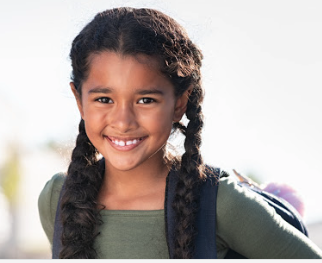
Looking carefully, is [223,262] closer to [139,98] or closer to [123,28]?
[139,98]

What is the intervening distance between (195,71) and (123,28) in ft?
1.29

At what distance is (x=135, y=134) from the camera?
6.91 feet

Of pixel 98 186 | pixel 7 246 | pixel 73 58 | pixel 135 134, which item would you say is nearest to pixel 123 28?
pixel 73 58

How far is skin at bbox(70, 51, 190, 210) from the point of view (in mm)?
2072

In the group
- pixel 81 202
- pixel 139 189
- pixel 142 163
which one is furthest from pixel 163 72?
pixel 81 202

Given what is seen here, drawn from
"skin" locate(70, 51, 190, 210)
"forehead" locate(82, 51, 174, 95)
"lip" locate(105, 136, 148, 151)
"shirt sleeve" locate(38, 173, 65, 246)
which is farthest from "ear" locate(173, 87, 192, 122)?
"shirt sleeve" locate(38, 173, 65, 246)

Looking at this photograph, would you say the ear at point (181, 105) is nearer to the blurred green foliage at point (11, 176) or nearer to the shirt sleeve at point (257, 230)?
the shirt sleeve at point (257, 230)

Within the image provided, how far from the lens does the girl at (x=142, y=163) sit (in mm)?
2082

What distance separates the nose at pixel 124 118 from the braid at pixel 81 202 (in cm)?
42

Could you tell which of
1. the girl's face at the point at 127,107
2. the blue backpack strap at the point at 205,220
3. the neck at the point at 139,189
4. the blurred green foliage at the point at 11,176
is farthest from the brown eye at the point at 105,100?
the blurred green foliage at the point at 11,176

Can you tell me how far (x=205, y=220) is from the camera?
2.12m

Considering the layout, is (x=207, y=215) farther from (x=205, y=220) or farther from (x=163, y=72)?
(x=163, y=72)

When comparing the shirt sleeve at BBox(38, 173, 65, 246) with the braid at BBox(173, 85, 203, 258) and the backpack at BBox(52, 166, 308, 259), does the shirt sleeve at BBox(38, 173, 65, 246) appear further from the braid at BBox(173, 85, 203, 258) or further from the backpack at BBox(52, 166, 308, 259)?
the braid at BBox(173, 85, 203, 258)

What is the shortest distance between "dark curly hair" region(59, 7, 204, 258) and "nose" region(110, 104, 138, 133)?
9.3 inches
